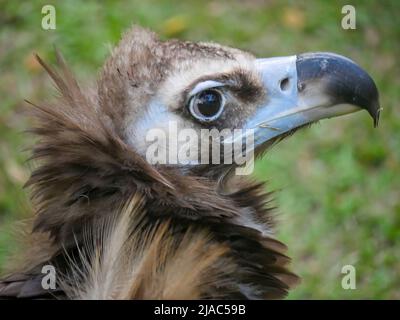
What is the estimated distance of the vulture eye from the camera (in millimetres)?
3557

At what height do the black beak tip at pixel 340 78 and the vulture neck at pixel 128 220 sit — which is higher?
the black beak tip at pixel 340 78

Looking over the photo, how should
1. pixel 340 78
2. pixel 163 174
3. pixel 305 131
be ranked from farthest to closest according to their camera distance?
pixel 305 131 < pixel 340 78 < pixel 163 174

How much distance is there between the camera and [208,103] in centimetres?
356

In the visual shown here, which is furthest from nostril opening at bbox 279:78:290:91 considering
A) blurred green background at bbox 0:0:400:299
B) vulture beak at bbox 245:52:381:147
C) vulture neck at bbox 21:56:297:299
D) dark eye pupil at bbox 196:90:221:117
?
blurred green background at bbox 0:0:400:299

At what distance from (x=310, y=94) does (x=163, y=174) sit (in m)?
0.77

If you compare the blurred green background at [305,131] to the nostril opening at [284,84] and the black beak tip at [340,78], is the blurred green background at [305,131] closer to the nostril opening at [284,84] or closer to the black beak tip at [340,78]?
the nostril opening at [284,84]

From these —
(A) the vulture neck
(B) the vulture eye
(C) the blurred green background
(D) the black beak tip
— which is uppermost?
(C) the blurred green background

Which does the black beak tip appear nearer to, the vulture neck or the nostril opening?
the nostril opening

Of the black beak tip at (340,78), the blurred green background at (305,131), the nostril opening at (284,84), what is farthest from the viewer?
the blurred green background at (305,131)

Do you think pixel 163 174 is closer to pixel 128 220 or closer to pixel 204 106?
pixel 128 220

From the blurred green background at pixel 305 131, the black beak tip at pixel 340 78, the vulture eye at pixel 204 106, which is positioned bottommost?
the vulture eye at pixel 204 106

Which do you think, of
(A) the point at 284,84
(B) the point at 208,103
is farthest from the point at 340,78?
(B) the point at 208,103

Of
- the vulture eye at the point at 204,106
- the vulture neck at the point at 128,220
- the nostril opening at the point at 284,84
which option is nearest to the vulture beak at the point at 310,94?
the nostril opening at the point at 284,84

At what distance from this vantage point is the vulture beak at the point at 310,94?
3.56 meters
